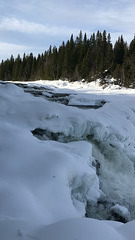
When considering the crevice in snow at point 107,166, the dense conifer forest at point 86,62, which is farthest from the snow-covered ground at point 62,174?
the dense conifer forest at point 86,62

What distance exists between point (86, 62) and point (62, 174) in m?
37.7

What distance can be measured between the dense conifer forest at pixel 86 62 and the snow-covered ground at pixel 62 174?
24.5 m

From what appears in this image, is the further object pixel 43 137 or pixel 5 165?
pixel 43 137

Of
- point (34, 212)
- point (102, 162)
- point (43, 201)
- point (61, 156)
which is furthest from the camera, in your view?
point (102, 162)

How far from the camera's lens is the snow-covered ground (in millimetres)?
2913

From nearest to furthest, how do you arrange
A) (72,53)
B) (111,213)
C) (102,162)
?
(111,213) < (102,162) < (72,53)

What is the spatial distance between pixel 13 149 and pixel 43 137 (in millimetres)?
2399

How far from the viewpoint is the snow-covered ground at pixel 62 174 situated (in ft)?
9.56

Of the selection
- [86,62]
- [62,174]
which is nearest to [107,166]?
[62,174]

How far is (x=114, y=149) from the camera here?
8.54 m

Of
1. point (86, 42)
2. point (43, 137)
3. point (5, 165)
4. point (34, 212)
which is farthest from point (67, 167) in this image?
point (86, 42)

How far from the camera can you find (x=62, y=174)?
14.8 feet

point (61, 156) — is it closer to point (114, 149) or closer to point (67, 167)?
point (67, 167)

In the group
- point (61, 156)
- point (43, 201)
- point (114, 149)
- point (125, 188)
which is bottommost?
point (125, 188)
